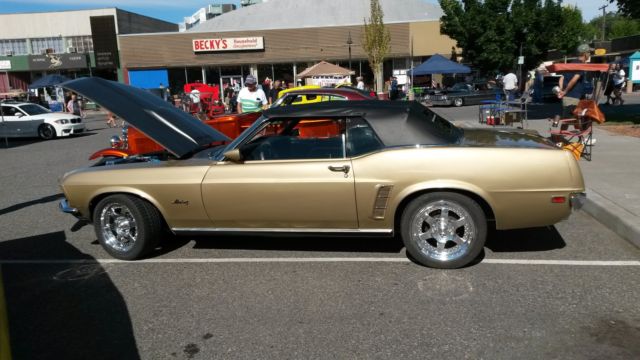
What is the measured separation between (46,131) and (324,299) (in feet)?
60.1

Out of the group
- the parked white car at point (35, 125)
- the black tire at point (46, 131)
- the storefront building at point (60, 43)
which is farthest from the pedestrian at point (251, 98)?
the storefront building at point (60, 43)

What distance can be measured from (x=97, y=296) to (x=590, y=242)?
15.2ft

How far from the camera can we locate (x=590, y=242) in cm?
520

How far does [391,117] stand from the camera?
4609 millimetres

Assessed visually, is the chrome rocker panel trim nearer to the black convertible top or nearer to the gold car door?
the gold car door

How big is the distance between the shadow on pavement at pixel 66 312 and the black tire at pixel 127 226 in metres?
0.27

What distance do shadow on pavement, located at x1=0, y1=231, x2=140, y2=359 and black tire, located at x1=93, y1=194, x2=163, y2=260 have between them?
0.27 metres

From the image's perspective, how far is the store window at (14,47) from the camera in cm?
5441

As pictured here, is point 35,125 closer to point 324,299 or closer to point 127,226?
point 127,226

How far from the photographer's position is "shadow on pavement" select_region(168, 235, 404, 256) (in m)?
5.24

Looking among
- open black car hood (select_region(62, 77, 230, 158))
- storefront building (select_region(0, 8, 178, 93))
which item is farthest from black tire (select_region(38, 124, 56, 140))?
storefront building (select_region(0, 8, 178, 93))

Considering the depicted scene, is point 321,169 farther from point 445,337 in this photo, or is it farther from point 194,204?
point 445,337

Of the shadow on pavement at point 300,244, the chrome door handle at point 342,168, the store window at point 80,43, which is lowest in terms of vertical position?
the shadow on pavement at point 300,244

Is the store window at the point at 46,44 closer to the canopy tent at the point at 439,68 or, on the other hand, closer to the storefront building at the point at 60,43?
the storefront building at the point at 60,43
